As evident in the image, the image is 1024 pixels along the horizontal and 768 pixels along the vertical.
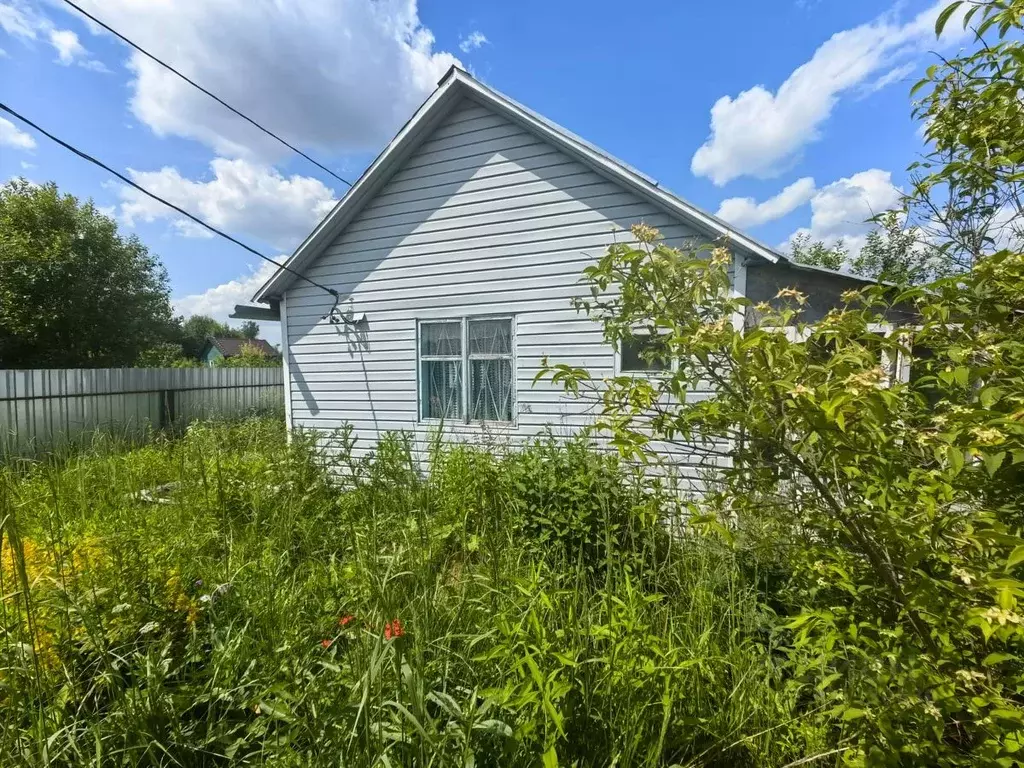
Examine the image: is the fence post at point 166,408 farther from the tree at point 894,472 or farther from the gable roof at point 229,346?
the gable roof at point 229,346

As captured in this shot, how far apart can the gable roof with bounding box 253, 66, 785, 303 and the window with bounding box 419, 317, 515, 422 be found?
2.10 metres

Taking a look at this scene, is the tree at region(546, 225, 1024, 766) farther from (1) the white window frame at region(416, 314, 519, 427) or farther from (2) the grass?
(1) the white window frame at region(416, 314, 519, 427)

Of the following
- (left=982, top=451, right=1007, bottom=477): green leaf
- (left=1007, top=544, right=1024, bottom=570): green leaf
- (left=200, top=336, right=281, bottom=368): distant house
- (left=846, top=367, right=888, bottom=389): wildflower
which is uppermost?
(left=200, top=336, right=281, bottom=368): distant house

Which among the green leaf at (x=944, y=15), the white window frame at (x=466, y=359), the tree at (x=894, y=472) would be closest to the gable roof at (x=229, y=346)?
the white window frame at (x=466, y=359)

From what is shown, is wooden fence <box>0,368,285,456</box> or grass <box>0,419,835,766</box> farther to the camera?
wooden fence <box>0,368,285,456</box>

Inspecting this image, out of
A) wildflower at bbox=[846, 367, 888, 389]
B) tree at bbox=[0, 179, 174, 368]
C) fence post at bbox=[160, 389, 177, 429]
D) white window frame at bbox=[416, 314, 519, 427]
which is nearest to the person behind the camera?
wildflower at bbox=[846, 367, 888, 389]

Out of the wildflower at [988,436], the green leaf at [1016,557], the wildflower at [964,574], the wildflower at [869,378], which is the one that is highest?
the wildflower at [869,378]

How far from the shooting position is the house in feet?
17.0

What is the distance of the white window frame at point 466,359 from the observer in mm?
5773

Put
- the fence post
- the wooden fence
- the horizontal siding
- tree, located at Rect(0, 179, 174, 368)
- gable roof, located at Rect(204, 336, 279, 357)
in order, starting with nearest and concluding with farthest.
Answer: the horizontal siding < the wooden fence < the fence post < tree, located at Rect(0, 179, 174, 368) < gable roof, located at Rect(204, 336, 279, 357)

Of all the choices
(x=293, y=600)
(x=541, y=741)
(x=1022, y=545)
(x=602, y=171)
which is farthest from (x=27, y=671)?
(x=602, y=171)

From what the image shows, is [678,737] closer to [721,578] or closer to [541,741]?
[541,741]

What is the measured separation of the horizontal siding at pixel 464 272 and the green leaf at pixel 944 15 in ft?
11.7

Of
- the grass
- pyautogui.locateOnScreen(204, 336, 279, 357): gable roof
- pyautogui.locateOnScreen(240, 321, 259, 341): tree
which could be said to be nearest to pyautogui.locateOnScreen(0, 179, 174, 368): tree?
the grass
